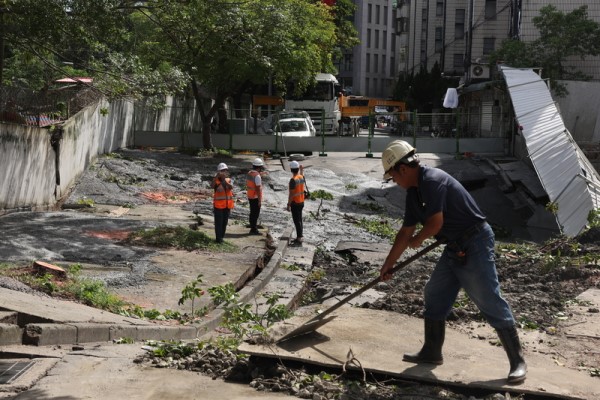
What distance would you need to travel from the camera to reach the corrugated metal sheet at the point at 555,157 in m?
17.7

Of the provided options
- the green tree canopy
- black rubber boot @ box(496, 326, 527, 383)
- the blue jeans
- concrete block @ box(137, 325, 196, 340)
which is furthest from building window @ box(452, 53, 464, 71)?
black rubber boot @ box(496, 326, 527, 383)

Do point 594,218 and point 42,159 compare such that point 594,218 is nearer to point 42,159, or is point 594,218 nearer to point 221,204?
point 221,204

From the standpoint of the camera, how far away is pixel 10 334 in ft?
23.1

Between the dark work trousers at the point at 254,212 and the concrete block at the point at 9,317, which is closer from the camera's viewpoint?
the concrete block at the point at 9,317

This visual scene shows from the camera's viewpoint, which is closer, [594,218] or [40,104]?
[594,218]

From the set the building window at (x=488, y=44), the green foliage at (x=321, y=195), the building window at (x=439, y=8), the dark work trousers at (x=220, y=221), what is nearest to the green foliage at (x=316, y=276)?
the dark work trousers at (x=220, y=221)

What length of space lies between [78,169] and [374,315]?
16.3 metres

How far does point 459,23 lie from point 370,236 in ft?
165

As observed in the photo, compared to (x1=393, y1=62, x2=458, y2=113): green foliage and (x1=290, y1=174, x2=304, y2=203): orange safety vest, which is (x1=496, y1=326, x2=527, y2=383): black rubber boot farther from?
(x1=393, y1=62, x2=458, y2=113): green foliage

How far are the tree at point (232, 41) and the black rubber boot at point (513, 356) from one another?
11.3 metres

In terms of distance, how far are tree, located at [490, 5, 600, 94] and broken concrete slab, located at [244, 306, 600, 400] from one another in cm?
2817

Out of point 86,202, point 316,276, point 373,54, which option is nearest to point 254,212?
point 316,276

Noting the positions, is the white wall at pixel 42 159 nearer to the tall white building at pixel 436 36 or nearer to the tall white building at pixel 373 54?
the tall white building at pixel 436 36

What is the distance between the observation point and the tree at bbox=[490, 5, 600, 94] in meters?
33.3
